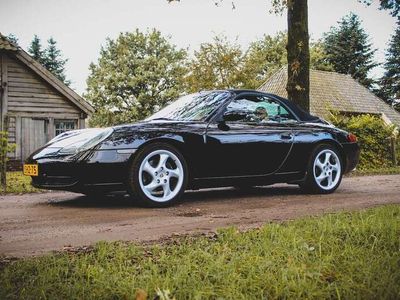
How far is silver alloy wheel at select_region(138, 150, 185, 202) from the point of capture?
14.9ft

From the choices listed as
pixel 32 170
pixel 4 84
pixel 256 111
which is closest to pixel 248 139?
pixel 256 111

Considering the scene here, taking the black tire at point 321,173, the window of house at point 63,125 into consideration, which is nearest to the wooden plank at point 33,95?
the window of house at point 63,125

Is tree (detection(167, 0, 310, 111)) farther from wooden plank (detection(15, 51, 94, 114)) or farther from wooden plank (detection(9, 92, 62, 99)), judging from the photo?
wooden plank (detection(9, 92, 62, 99))

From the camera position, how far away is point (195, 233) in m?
3.25

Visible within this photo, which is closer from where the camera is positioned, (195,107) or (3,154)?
(195,107)

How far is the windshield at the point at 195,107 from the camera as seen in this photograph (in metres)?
5.20

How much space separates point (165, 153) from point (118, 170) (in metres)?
0.54

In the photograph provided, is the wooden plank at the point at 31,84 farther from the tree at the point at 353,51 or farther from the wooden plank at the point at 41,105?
the tree at the point at 353,51

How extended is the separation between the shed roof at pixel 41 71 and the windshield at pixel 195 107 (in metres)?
13.4

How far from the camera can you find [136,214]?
4.22 m

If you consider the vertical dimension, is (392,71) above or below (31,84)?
above

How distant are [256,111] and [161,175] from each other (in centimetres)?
170

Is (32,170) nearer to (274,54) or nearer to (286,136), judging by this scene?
(286,136)

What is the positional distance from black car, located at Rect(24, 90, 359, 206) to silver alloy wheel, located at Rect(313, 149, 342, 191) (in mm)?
14
